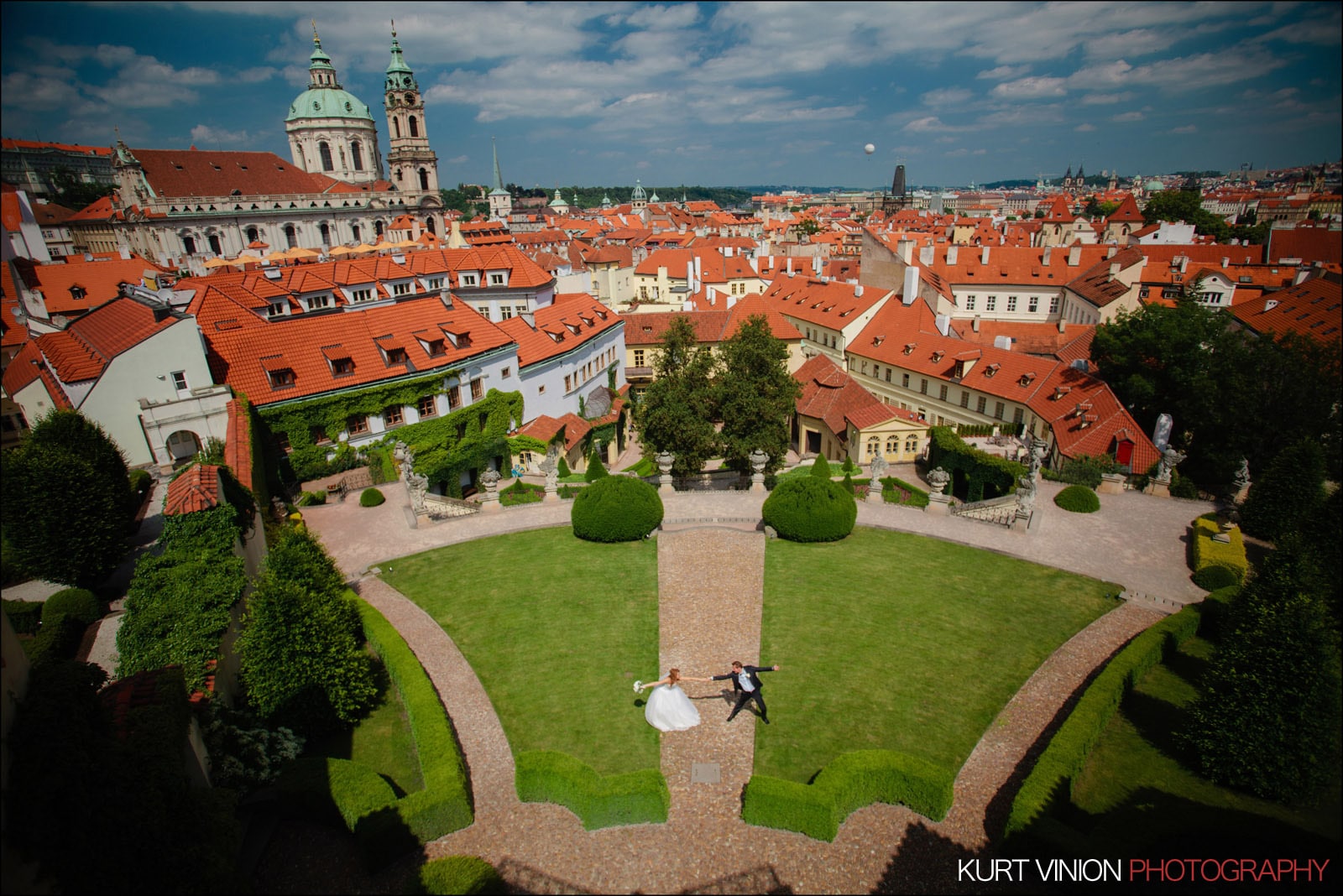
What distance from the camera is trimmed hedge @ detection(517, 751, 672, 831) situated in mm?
12250

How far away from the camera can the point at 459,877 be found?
35.5 ft

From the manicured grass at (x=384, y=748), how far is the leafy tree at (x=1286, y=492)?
2904 centimetres

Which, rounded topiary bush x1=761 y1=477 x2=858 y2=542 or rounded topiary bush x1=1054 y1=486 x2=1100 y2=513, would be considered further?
rounded topiary bush x1=1054 y1=486 x2=1100 y2=513

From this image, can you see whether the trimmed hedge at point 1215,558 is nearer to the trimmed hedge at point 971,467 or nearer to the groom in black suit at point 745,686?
the trimmed hedge at point 971,467

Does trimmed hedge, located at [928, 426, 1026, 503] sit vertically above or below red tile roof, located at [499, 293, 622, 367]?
below

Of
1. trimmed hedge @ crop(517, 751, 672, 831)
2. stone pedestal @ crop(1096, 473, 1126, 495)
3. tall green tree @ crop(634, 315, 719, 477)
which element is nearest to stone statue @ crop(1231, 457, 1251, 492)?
stone pedestal @ crop(1096, 473, 1126, 495)

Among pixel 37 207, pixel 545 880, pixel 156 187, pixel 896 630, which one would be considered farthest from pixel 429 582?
pixel 156 187

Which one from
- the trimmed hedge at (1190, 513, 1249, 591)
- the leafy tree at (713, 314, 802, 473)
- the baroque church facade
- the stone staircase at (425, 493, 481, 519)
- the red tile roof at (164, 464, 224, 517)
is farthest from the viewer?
the baroque church facade

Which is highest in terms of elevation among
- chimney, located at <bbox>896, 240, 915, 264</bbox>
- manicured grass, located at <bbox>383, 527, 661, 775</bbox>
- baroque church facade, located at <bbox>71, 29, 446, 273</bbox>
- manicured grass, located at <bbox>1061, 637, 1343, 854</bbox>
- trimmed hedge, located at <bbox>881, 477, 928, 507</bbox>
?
baroque church facade, located at <bbox>71, 29, 446, 273</bbox>

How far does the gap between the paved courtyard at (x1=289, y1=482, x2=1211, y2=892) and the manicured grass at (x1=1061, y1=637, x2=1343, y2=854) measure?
4.31 ft

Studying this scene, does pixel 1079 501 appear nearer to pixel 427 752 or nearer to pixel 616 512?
pixel 616 512

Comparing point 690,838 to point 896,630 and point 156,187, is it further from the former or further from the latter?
point 156,187

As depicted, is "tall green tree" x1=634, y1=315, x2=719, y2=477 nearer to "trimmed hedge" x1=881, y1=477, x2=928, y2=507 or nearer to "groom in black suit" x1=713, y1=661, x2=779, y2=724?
"trimmed hedge" x1=881, y1=477, x2=928, y2=507

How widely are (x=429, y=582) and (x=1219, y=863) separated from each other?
21087mm
